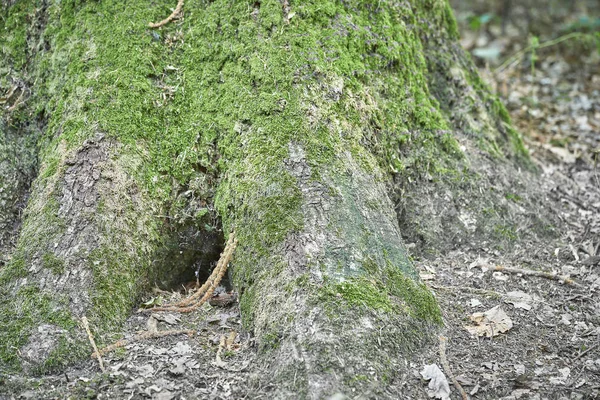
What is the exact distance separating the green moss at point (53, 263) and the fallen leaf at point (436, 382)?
1.95 m

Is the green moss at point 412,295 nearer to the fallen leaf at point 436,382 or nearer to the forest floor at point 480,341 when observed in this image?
the forest floor at point 480,341

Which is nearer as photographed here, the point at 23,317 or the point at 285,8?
the point at 23,317

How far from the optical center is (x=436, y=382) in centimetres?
287

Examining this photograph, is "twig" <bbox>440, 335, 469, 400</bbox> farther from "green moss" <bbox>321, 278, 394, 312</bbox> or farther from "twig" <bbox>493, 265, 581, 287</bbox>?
"twig" <bbox>493, 265, 581, 287</bbox>

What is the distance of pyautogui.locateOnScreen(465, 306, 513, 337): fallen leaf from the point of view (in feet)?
10.8

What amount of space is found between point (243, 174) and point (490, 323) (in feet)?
5.48

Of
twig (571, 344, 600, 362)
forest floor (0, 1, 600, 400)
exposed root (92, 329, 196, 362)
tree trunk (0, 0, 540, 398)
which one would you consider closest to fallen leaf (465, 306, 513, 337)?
forest floor (0, 1, 600, 400)

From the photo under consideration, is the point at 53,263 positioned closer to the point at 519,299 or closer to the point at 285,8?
the point at 285,8

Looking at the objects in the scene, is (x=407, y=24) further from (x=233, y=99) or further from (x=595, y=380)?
(x=595, y=380)

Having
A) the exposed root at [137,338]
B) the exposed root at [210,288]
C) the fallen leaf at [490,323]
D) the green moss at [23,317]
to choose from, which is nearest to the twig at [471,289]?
the fallen leaf at [490,323]

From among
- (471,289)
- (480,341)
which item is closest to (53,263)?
(480,341)

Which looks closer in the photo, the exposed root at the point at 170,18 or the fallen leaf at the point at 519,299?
the fallen leaf at the point at 519,299

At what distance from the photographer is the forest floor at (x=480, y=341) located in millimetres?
2828

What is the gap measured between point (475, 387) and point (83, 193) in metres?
2.34
